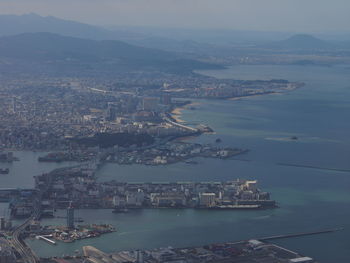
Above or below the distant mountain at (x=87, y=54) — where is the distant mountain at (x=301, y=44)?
below

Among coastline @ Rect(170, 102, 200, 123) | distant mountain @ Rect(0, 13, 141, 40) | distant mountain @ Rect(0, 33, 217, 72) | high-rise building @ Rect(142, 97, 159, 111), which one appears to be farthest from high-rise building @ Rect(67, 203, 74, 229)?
distant mountain @ Rect(0, 13, 141, 40)

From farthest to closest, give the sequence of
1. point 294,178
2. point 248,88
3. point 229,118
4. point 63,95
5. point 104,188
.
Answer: point 248,88, point 63,95, point 229,118, point 294,178, point 104,188

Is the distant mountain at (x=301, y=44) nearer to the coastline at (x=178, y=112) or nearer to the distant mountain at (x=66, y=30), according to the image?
the distant mountain at (x=66, y=30)

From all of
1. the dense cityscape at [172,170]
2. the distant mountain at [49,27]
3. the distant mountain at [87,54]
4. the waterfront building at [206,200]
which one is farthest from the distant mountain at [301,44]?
the waterfront building at [206,200]

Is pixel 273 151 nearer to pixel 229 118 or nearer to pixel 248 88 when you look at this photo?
pixel 229 118

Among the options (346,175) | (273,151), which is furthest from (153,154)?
(346,175)

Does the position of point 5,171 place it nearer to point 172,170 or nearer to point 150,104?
point 172,170
